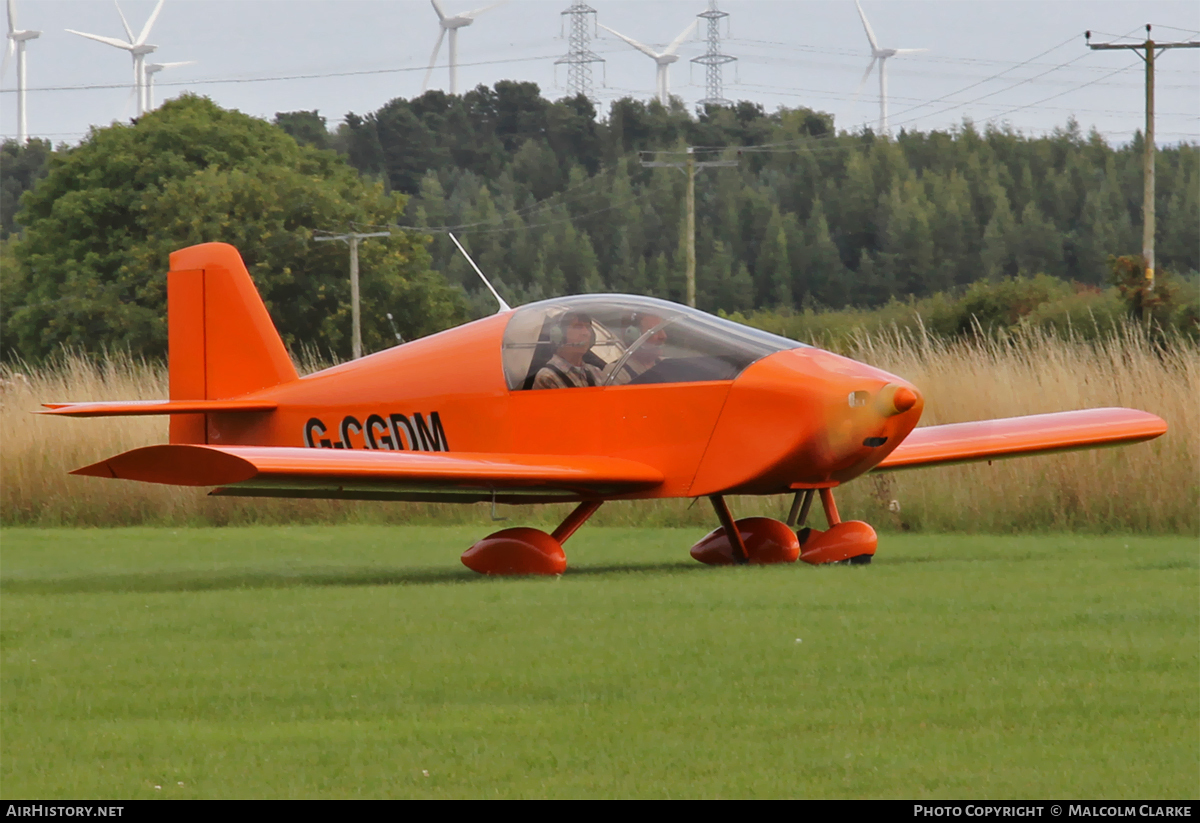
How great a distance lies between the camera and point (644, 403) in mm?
9977

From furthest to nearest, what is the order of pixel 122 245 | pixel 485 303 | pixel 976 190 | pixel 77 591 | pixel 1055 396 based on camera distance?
1. pixel 976 190
2. pixel 485 303
3. pixel 122 245
4. pixel 1055 396
5. pixel 77 591

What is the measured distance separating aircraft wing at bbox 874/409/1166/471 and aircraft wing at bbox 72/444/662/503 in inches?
96.0

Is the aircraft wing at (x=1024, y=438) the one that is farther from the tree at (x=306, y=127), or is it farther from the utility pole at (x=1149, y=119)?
the tree at (x=306, y=127)

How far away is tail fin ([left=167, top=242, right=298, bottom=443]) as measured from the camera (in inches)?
486

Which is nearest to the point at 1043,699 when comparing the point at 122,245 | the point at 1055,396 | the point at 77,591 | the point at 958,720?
the point at 958,720

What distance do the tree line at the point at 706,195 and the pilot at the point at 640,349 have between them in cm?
4060

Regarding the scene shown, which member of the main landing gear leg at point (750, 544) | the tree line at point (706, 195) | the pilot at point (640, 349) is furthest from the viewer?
the tree line at point (706, 195)

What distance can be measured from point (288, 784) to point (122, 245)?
149ft

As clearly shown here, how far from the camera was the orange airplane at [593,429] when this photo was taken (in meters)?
9.31

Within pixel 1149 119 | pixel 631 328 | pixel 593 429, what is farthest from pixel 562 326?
pixel 1149 119

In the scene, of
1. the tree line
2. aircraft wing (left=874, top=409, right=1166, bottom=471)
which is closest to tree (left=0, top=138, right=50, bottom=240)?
the tree line

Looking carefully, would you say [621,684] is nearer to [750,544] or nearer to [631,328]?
[631,328]

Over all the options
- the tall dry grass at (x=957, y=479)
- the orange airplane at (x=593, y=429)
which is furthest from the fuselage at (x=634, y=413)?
the tall dry grass at (x=957, y=479)

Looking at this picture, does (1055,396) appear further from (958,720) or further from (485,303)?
(485,303)
